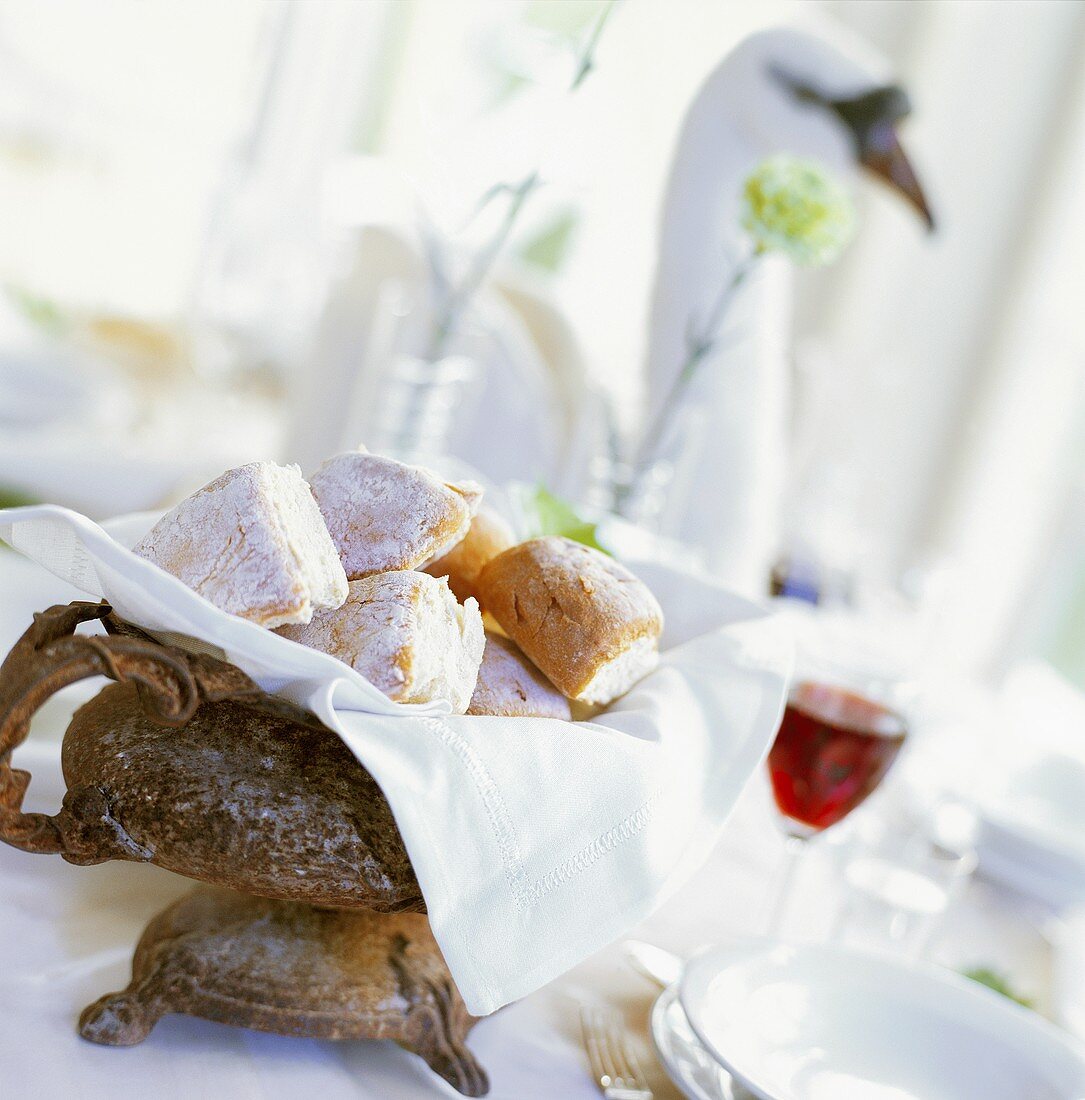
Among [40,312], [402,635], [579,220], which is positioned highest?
[579,220]

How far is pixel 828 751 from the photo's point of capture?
878 millimetres

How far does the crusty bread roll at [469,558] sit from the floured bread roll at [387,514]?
100mm

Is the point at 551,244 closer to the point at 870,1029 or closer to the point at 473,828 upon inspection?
the point at 870,1029

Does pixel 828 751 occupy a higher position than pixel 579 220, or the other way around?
pixel 579 220

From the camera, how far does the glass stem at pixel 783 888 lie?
0.88 metres

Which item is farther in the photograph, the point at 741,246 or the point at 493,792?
the point at 741,246

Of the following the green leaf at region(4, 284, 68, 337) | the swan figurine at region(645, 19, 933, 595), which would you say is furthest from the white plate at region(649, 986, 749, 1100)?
the green leaf at region(4, 284, 68, 337)

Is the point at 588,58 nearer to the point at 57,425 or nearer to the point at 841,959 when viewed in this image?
the point at 841,959

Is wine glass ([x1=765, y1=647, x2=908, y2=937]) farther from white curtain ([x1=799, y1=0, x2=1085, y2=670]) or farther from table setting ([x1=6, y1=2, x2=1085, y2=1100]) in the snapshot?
white curtain ([x1=799, y1=0, x2=1085, y2=670])

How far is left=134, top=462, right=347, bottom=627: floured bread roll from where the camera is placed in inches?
21.6

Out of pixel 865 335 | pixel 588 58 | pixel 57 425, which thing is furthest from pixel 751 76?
pixel 865 335

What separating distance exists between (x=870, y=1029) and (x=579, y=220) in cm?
523

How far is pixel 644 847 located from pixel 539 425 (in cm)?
125

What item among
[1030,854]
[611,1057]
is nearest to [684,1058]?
[611,1057]
